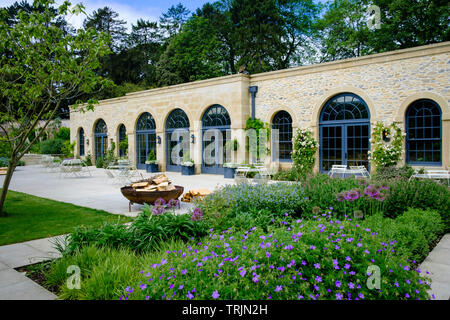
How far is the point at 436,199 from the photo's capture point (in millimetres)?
5824

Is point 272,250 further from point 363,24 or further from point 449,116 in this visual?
point 363,24

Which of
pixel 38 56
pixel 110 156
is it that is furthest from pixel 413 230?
pixel 110 156

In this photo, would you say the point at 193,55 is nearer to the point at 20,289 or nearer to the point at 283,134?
the point at 283,134

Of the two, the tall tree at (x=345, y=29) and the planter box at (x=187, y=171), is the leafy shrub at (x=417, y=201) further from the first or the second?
the tall tree at (x=345, y=29)

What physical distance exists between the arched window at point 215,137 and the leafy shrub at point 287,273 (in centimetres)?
1330

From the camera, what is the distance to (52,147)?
29.4 meters

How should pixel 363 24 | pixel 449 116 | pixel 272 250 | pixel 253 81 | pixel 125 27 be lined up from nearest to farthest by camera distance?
pixel 272 250 < pixel 449 116 < pixel 253 81 < pixel 363 24 < pixel 125 27

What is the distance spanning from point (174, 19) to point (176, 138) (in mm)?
17351

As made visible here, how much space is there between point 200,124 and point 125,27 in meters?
Result: 23.5

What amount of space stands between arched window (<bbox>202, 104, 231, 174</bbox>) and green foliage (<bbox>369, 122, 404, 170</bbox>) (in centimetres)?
660

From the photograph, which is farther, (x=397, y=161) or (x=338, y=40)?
(x=338, y=40)

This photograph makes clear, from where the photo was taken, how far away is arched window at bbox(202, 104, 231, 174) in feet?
53.8

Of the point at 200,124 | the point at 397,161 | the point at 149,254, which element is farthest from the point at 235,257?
the point at 200,124

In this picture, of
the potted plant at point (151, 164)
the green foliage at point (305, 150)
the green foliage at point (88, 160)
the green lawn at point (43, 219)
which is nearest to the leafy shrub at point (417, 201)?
the green lawn at point (43, 219)
